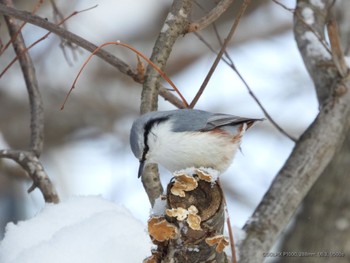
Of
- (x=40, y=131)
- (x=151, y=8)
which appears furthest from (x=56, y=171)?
(x=40, y=131)

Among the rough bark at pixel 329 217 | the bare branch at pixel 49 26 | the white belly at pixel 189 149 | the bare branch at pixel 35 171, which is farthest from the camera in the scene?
the rough bark at pixel 329 217

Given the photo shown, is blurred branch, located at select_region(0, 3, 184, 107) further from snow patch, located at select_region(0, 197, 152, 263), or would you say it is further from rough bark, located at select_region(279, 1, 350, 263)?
rough bark, located at select_region(279, 1, 350, 263)

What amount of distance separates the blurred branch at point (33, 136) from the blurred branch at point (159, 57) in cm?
30

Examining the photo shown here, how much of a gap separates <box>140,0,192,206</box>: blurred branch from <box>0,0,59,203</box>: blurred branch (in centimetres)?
30

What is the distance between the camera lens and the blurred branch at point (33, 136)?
6.23 feet

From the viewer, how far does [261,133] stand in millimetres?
4551

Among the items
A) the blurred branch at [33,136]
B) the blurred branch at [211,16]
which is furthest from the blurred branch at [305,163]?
the blurred branch at [33,136]

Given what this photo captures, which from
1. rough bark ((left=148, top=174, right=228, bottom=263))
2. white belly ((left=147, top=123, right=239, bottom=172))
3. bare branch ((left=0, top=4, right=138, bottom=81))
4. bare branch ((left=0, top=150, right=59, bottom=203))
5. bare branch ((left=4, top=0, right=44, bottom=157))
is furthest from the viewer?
bare branch ((left=4, top=0, right=44, bottom=157))

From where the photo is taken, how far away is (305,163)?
6.66 ft

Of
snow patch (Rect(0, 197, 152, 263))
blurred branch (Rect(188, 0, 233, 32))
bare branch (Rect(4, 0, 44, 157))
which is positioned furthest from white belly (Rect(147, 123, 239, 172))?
bare branch (Rect(4, 0, 44, 157))

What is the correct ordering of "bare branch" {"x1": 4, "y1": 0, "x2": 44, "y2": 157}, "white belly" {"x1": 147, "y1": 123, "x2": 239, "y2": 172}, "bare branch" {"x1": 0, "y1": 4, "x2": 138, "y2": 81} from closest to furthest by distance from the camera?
"white belly" {"x1": 147, "y1": 123, "x2": 239, "y2": 172}, "bare branch" {"x1": 0, "y1": 4, "x2": 138, "y2": 81}, "bare branch" {"x1": 4, "y1": 0, "x2": 44, "y2": 157}

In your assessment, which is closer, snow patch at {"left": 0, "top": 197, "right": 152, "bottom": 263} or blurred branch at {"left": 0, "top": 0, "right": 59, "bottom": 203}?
snow patch at {"left": 0, "top": 197, "right": 152, "bottom": 263}

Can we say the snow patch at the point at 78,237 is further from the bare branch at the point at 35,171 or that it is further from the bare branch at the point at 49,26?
the bare branch at the point at 49,26

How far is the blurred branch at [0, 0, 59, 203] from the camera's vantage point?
190 cm
